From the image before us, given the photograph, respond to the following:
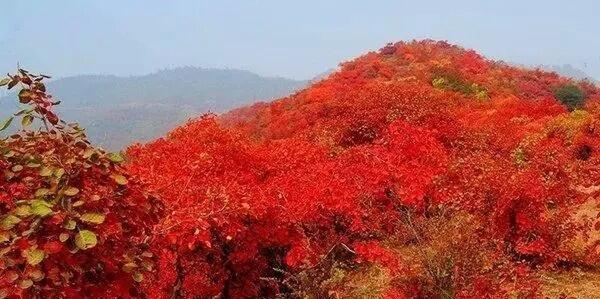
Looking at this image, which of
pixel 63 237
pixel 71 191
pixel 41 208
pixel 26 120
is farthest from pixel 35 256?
pixel 26 120

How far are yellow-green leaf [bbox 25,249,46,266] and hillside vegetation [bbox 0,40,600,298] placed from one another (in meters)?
0.01

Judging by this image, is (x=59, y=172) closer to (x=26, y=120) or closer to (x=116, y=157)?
(x=116, y=157)

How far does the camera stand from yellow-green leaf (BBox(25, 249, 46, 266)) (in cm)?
514

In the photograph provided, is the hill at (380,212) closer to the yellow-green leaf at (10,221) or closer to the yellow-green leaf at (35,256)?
the yellow-green leaf at (35,256)

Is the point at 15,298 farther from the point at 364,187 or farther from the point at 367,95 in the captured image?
the point at 367,95

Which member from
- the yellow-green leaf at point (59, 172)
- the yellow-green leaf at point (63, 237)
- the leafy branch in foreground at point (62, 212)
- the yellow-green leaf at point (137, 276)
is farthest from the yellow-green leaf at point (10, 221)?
the yellow-green leaf at point (137, 276)

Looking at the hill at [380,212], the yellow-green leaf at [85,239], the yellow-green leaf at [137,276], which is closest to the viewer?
the yellow-green leaf at [85,239]

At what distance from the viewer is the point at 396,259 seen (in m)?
19.5

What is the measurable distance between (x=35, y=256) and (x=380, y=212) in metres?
18.7

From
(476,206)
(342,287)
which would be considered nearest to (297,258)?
(342,287)

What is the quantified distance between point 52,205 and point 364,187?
17281 millimetres

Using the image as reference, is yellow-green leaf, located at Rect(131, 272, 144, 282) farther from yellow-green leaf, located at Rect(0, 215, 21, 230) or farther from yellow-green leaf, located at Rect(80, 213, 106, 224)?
yellow-green leaf, located at Rect(0, 215, 21, 230)

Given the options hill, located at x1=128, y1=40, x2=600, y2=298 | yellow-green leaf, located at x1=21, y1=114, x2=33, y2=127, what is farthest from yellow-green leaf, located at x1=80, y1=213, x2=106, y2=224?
hill, located at x1=128, y1=40, x2=600, y2=298

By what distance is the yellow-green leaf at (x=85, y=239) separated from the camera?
5129mm
